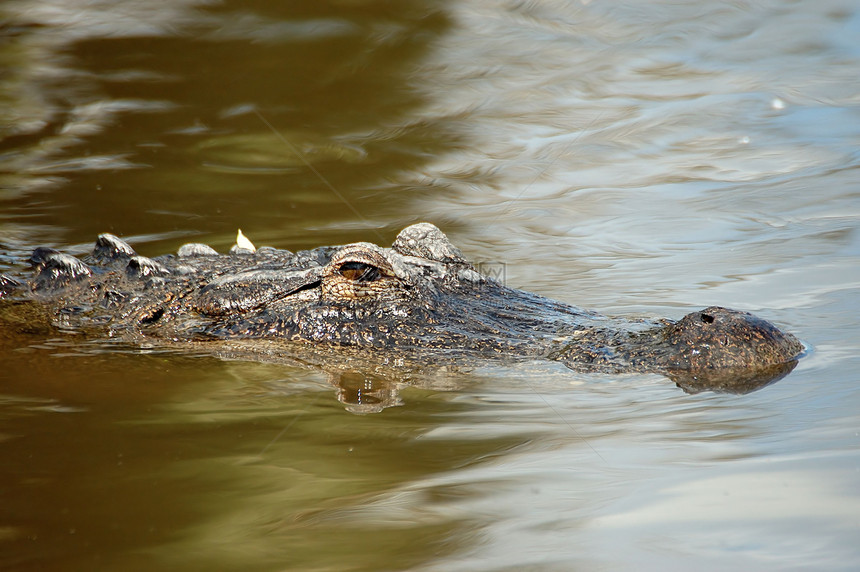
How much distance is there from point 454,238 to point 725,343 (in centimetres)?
449

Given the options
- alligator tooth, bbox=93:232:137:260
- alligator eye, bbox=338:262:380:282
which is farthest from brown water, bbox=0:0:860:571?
alligator tooth, bbox=93:232:137:260

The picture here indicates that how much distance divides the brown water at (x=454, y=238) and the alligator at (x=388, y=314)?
0.20 meters

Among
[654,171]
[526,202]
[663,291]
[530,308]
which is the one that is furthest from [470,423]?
[654,171]

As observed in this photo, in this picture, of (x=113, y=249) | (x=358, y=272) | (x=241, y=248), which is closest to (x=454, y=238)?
(x=241, y=248)

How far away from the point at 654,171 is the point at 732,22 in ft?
17.2

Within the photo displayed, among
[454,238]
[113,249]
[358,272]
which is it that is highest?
[454,238]

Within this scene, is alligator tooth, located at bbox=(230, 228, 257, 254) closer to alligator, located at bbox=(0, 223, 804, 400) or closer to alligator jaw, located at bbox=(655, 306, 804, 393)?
alligator, located at bbox=(0, 223, 804, 400)

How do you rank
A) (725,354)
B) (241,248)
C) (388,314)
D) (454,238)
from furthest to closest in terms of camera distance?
1. (454,238)
2. (241,248)
3. (388,314)
4. (725,354)

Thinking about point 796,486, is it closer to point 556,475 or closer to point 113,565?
point 556,475

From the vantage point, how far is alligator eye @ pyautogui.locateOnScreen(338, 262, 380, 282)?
498 cm

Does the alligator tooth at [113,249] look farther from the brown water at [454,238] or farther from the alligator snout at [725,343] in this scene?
the alligator snout at [725,343]

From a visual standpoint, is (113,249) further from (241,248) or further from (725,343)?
(725,343)

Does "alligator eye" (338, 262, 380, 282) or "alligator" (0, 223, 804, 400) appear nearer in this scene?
"alligator" (0, 223, 804, 400)

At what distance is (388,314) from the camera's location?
4.98 m
